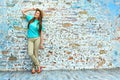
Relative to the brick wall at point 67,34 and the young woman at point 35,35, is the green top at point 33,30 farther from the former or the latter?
the brick wall at point 67,34

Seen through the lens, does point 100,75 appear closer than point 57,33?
Yes

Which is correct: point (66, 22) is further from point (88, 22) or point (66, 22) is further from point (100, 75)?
point (100, 75)

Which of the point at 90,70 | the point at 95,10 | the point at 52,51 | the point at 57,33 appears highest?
the point at 95,10

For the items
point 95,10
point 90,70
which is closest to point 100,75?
point 90,70

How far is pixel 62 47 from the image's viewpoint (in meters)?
7.00

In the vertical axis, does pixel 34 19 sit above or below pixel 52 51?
above

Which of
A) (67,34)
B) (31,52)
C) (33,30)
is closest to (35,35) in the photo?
(33,30)

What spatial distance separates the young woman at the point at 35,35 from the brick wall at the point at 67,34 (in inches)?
9.0

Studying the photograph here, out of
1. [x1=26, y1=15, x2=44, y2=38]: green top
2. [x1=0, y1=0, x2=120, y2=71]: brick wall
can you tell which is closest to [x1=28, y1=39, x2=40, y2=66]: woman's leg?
[x1=26, y1=15, x2=44, y2=38]: green top

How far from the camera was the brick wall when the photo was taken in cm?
686

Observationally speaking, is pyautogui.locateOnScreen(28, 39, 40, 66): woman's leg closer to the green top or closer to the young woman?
the young woman

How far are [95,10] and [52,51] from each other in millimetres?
1482

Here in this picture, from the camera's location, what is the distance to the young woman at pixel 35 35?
21.7 ft

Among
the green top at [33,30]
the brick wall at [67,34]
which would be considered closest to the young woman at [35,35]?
the green top at [33,30]
